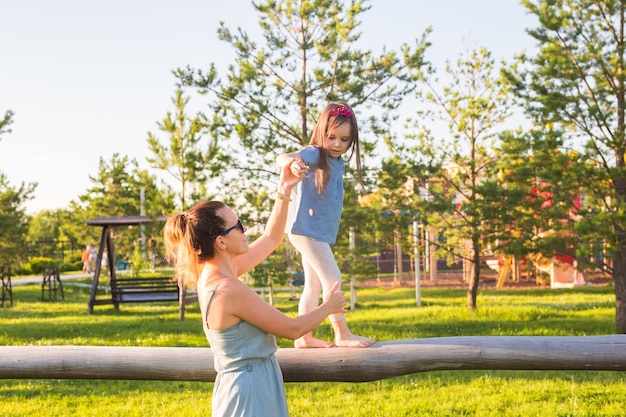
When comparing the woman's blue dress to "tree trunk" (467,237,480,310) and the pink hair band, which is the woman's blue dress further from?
"tree trunk" (467,237,480,310)

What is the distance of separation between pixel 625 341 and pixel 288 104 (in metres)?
11.5

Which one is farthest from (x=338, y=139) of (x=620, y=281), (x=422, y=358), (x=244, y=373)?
(x=620, y=281)

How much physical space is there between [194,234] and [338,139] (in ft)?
4.02

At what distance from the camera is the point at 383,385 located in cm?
824

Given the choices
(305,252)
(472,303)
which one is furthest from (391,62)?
(305,252)

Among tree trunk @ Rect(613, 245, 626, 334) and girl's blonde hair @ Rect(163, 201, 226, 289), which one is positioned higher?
girl's blonde hair @ Rect(163, 201, 226, 289)

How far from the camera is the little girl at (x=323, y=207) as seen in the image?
4.01 m

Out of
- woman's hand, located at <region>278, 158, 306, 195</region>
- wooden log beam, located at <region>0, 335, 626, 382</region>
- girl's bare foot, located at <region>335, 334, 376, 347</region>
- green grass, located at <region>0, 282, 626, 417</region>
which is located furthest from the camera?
green grass, located at <region>0, 282, 626, 417</region>

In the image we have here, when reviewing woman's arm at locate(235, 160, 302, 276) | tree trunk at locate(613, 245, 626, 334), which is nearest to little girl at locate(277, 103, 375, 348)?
woman's arm at locate(235, 160, 302, 276)

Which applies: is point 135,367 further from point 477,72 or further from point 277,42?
point 477,72

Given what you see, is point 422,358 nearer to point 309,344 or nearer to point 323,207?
point 309,344

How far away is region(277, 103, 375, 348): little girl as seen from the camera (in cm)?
401

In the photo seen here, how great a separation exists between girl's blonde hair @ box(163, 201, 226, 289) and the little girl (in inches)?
36.2

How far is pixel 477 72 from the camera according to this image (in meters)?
15.4
